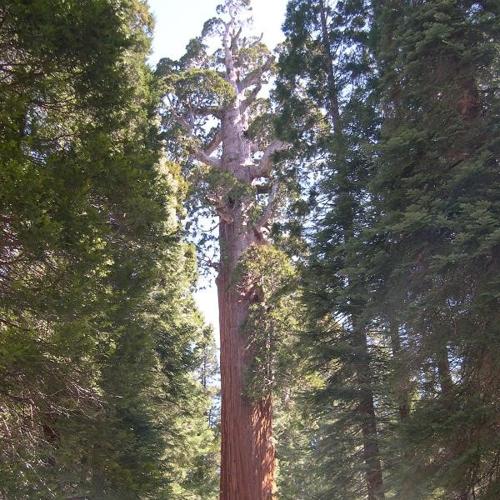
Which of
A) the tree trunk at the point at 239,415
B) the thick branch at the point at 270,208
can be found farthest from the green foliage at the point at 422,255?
the thick branch at the point at 270,208

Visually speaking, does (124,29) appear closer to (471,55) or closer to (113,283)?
(113,283)

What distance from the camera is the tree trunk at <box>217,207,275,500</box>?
10.2 metres

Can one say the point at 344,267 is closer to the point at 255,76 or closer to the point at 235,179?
the point at 235,179

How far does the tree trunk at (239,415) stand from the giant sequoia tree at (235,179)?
2 centimetres

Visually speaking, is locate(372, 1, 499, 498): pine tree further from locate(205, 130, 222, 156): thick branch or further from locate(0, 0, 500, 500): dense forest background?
locate(205, 130, 222, 156): thick branch

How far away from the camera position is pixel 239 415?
10594mm

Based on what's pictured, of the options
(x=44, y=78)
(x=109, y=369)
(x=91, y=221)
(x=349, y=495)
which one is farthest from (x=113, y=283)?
(x=349, y=495)

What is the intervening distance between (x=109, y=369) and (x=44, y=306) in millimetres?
1570

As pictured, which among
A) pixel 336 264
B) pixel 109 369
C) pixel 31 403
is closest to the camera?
pixel 31 403

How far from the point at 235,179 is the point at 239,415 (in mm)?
4773

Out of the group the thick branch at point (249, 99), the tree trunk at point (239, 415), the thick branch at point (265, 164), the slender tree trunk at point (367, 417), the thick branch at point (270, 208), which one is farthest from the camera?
the thick branch at point (249, 99)

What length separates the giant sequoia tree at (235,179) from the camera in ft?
34.5

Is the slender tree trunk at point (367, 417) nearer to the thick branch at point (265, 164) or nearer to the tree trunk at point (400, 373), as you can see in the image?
the tree trunk at point (400, 373)

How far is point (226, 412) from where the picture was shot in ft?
35.7
